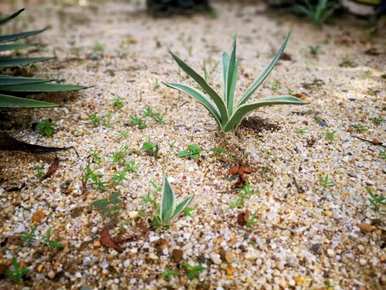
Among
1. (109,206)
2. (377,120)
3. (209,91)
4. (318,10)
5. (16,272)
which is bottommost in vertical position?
(16,272)

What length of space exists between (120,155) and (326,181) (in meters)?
1.33

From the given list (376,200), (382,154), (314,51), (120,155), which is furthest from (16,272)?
(314,51)

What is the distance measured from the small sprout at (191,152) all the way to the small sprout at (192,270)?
78 cm

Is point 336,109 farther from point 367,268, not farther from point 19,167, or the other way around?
point 19,167

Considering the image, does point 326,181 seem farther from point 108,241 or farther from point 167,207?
point 108,241

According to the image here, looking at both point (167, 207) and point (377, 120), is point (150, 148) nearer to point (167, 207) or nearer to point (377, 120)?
point (167, 207)

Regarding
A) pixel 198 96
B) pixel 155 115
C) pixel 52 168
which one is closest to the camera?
pixel 52 168

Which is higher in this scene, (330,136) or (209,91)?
(209,91)

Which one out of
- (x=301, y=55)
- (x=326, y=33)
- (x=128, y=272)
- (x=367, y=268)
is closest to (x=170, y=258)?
(x=128, y=272)

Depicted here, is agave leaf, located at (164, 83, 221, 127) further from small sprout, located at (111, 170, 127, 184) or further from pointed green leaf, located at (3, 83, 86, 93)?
pointed green leaf, located at (3, 83, 86, 93)

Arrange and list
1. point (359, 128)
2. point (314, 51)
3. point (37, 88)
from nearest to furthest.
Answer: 1. point (37, 88)
2. point (359, 128)
3. point (314, 51)

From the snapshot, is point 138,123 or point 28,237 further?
point 138,123

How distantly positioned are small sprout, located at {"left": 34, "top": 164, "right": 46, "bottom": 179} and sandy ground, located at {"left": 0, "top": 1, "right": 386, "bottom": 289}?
1 cm

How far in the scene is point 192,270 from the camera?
5.77 feet
